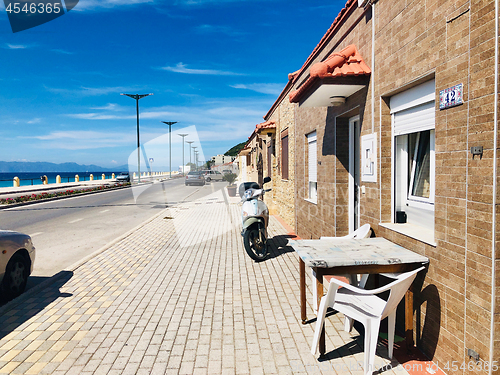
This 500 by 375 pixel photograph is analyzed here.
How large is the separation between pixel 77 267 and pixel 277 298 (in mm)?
4205

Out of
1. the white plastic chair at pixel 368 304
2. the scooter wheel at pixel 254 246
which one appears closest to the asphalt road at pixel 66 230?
the scooter wheel at pixel 254 246

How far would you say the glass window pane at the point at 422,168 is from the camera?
3.72 m

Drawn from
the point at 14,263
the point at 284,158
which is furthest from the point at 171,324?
the point at 284,158

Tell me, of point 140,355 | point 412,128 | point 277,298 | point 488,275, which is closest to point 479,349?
point 488,275

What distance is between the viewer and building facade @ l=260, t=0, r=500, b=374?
242 centimetres

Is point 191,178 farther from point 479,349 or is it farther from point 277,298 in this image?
point 479,349

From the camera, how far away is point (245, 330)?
12.7ft

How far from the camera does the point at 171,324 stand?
402 cm

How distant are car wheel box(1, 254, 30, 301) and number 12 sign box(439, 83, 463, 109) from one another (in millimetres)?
6129

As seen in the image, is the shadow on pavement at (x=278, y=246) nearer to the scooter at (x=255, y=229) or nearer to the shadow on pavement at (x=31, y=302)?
the scooter at (x=255, y=229)

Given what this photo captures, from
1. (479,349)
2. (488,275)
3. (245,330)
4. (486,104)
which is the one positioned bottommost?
(245,330)

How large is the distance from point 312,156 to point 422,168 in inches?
181

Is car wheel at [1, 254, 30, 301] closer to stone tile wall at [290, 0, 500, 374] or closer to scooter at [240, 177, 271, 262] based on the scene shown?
scooter at [240, 177, 271, 262]

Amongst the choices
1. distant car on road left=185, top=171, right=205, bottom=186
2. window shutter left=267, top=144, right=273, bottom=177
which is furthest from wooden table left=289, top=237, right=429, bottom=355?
distant car on road left=185, top=171, right=205, bottom=186
